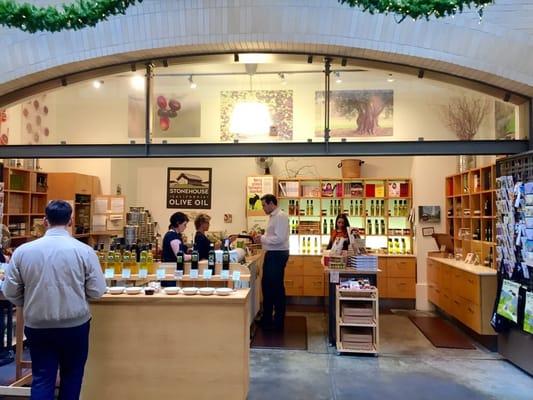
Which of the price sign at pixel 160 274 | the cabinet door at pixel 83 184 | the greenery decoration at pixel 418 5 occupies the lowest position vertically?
the price sign at pixel 160 274

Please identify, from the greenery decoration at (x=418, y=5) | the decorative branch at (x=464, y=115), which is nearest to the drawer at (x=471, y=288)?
the decorative branch at (x=464, y=115)

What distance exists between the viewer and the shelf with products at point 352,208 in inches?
328

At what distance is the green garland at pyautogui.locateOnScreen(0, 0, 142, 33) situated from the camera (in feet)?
11.6

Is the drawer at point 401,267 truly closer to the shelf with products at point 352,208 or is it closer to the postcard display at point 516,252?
the shelf with products at point 352,208

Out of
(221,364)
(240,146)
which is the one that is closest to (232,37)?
(240,146)

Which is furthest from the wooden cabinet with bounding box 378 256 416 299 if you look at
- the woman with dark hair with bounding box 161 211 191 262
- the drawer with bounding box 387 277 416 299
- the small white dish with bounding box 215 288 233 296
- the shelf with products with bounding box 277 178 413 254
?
the small white dish with bounding box 215 288 233 296

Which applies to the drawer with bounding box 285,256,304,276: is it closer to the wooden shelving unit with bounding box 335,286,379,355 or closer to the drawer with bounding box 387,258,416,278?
the drawer with bounding box 387,258,416,278

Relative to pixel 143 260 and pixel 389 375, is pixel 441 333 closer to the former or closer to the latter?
pixel 389 375

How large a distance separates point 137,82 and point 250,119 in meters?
1.38

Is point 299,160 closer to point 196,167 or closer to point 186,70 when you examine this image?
point 196,167

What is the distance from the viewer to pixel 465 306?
19.2ft

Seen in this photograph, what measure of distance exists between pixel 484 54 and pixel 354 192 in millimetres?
4166

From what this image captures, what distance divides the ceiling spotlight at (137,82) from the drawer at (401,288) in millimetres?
5211

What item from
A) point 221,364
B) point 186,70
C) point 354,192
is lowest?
point 221,364
